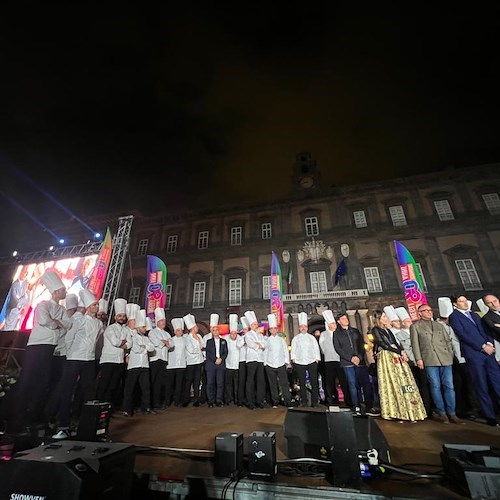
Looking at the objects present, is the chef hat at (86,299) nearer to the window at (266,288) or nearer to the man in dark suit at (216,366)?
the man in dark suit at (216,366)

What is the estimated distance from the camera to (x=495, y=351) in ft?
15.5

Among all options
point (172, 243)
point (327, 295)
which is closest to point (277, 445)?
point (327, 295)

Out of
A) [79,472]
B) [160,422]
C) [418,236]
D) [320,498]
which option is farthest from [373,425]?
[418,236]

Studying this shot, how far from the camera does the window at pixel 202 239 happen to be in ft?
68.0

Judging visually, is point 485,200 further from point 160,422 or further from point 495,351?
point 160,422

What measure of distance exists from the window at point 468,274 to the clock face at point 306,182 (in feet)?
36.8

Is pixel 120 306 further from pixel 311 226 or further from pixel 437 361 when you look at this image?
pixel 311 226

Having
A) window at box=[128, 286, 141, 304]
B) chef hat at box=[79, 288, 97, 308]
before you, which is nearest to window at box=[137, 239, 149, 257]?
window at box=[128, 286, 141, 304]

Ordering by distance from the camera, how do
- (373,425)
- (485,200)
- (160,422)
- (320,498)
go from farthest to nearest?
(485,200), (160,422), (373,425), (320,498)

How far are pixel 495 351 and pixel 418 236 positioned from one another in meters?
14.1

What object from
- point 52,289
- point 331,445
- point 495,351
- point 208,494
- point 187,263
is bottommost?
point 208,494

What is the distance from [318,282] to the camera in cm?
1734

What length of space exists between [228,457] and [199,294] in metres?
17.3

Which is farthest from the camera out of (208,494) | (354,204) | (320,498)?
(354,204)
